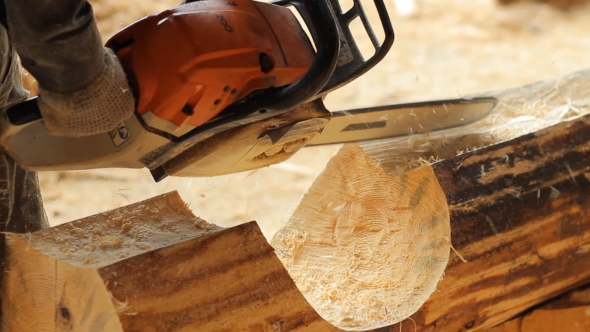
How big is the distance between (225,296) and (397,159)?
0.86 m

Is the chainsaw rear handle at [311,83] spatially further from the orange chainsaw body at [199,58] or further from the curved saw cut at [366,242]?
the curved saw cut at [366,242]

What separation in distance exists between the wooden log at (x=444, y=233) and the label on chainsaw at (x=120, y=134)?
599mm

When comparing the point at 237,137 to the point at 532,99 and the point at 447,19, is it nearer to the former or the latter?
the point at 532,99

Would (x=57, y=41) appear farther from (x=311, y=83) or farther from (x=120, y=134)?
(x=311, y=83)

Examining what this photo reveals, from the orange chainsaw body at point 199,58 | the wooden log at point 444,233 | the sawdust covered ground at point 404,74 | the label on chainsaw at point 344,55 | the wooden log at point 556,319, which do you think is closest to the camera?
the orange chainsaw body at point 199,58

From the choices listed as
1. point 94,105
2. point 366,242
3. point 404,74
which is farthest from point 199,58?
point 404,74

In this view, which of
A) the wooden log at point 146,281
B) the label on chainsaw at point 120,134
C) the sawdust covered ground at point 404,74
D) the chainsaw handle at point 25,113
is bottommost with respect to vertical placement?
the sawdust covered ground at point 404,74

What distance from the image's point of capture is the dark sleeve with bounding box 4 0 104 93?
100 cm

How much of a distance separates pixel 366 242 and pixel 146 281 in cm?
72

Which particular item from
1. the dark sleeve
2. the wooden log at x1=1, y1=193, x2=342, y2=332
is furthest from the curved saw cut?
the dark sleeve

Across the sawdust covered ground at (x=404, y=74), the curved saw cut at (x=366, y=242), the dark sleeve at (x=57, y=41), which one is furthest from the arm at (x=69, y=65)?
the sawdust covered ground at (x=404, y=74)

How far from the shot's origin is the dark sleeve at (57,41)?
39.2 inches

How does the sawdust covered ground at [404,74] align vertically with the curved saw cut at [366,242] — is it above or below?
below

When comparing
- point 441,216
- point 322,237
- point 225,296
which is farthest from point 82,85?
point 441,216
